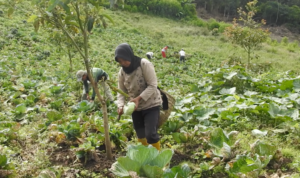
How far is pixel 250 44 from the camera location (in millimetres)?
12555

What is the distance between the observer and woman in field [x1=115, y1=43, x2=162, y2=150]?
3.06 m

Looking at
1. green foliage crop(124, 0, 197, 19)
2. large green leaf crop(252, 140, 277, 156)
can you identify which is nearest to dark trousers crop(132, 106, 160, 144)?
large green leaf crop(252, 140, 277, 156)

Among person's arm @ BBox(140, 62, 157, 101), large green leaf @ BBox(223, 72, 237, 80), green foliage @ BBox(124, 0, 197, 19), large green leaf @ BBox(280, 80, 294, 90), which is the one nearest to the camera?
person's arm @ BBox(140, 62, 157, 101)

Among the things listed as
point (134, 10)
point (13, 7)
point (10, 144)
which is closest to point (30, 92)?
point (10, 144)

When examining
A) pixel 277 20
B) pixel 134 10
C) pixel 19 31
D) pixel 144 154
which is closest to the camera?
pixel 144 154

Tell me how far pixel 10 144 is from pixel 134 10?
32.7m

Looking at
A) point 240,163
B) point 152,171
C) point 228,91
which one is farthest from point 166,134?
point 228,91

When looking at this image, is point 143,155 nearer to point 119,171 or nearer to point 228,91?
point 119,171

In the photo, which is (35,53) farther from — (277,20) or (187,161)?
(277,20)

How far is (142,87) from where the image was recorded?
3.27 meters

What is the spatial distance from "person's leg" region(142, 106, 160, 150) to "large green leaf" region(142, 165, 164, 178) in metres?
Answer: 0.89

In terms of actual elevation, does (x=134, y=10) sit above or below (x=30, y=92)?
above

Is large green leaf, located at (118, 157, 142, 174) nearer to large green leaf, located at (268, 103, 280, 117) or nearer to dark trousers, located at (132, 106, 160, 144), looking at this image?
dark trousers, located at (132, 106, 160, 144)

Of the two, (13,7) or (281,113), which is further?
(281,113)
